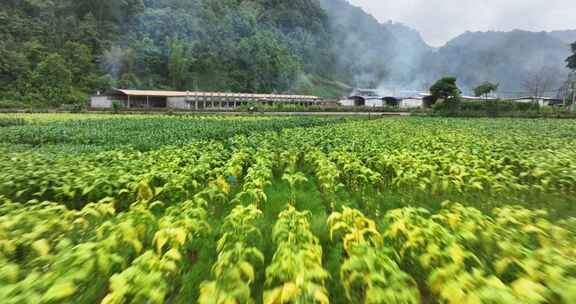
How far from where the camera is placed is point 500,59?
144 m

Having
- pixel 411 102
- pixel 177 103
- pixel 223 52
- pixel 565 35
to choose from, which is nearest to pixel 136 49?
pixel 223 52

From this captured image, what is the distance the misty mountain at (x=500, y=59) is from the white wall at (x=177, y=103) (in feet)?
372

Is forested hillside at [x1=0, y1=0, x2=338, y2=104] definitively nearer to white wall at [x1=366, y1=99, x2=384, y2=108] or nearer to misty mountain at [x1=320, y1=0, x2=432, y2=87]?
white wall at [x1=366, y1=99, x2=384, y2=108]

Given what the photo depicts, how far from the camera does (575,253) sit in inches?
101

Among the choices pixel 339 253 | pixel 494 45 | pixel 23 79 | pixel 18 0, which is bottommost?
pixel 339 253

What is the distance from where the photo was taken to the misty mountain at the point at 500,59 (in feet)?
441

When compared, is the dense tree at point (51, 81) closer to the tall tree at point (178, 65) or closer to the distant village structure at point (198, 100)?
the distant village structure at point (198, 100)

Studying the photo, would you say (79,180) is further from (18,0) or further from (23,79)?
(18,0)

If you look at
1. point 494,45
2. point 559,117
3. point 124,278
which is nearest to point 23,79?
point 124,278

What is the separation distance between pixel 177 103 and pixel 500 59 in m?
157

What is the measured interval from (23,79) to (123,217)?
57.8 metres

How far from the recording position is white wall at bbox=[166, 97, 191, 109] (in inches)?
1801

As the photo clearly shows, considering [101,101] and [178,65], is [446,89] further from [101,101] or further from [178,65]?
[178,65]

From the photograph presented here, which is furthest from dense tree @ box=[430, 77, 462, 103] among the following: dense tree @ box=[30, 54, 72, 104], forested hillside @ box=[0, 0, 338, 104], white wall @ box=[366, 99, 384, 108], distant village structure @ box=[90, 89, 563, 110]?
dense tree @ box=[30, 54, 72, 104]
